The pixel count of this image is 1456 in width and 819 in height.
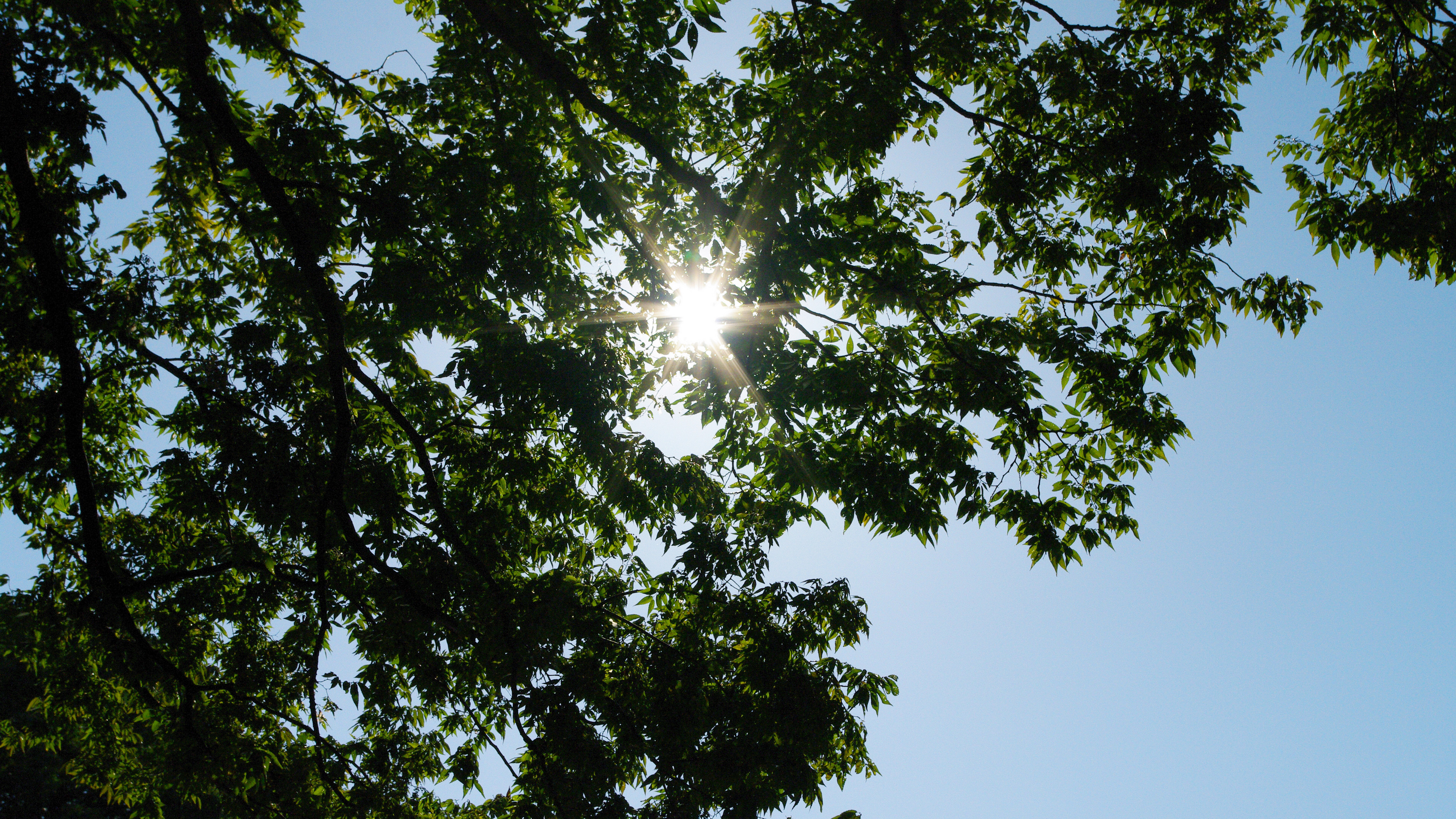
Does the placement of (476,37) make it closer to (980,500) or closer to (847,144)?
(847,144)

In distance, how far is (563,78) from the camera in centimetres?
622

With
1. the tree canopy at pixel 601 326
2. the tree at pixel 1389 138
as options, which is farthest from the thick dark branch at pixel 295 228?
the tree at pixel 1389 138

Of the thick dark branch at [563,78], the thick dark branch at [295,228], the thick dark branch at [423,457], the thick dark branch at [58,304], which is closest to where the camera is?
the thick dark branch at [58,304]

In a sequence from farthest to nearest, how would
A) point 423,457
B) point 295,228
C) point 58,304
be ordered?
1. point 423,457
2. point 58,304
3. point 295,228

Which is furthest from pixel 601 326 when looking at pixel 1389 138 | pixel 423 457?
pixel 1389 138

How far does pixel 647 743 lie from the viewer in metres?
6.05

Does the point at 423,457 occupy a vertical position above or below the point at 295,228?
below

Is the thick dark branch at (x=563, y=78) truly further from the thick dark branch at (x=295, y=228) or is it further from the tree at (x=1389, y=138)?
the tree at (x=1389, y=138)

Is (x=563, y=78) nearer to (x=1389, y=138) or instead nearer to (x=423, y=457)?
(x=423, y=457)

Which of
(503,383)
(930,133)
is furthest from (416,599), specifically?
(930,133)

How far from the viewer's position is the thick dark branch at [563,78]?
614 cm

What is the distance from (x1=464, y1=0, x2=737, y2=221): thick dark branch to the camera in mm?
6145

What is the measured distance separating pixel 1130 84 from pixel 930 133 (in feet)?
6.35

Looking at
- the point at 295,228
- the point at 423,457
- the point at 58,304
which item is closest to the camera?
the point at 295,228
